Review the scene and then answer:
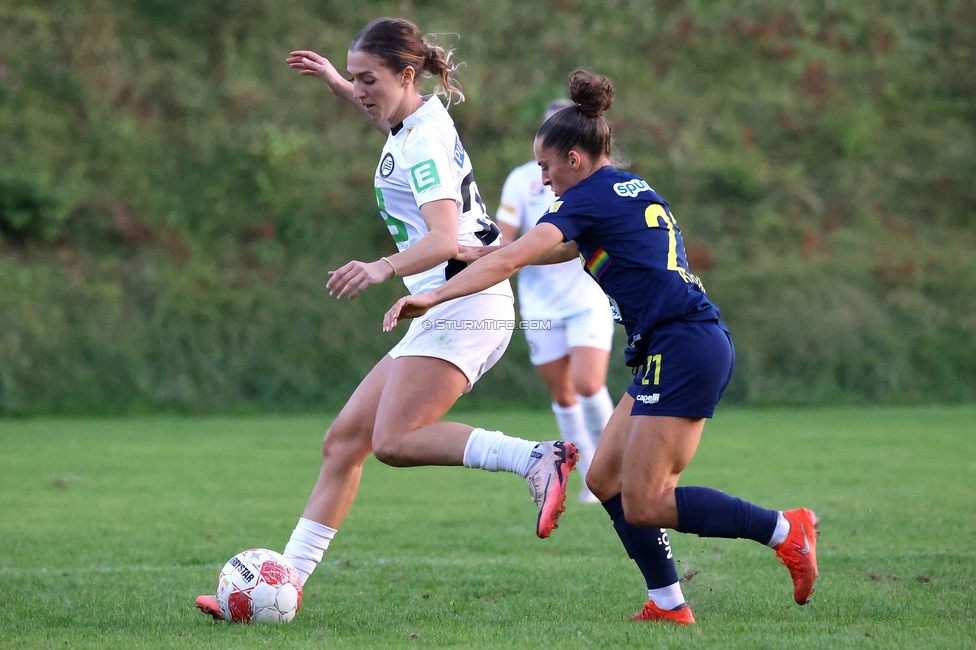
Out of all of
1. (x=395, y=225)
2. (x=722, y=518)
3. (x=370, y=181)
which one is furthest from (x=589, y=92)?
(x=370, y=181)

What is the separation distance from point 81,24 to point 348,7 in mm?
4625

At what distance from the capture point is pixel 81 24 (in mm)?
19078

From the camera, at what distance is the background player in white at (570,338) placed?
7277 millimetres

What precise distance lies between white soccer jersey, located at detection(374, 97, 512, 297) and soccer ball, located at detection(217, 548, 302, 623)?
1191mm

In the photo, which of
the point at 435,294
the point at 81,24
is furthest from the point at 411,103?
the point at 81,24

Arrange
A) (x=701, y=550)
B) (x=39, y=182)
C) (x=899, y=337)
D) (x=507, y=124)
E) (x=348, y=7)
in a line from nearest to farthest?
(x=701, y=550)
(x=899, y=337)
(x=39, y=182)
(x=507, y=124)
(x=348, y=7)

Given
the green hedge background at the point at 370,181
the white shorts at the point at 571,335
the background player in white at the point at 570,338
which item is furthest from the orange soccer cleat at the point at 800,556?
the green hedge background at the point at 370,181

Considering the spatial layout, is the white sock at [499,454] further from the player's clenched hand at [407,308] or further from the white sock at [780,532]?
the white sock at [780,532]

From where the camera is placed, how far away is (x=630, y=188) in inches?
153

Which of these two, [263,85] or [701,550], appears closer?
[701,550]

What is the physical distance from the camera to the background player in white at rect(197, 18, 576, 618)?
396cm

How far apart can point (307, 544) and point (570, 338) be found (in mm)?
3336

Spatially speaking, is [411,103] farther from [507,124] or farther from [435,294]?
[507,124]

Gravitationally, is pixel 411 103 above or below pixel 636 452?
above
